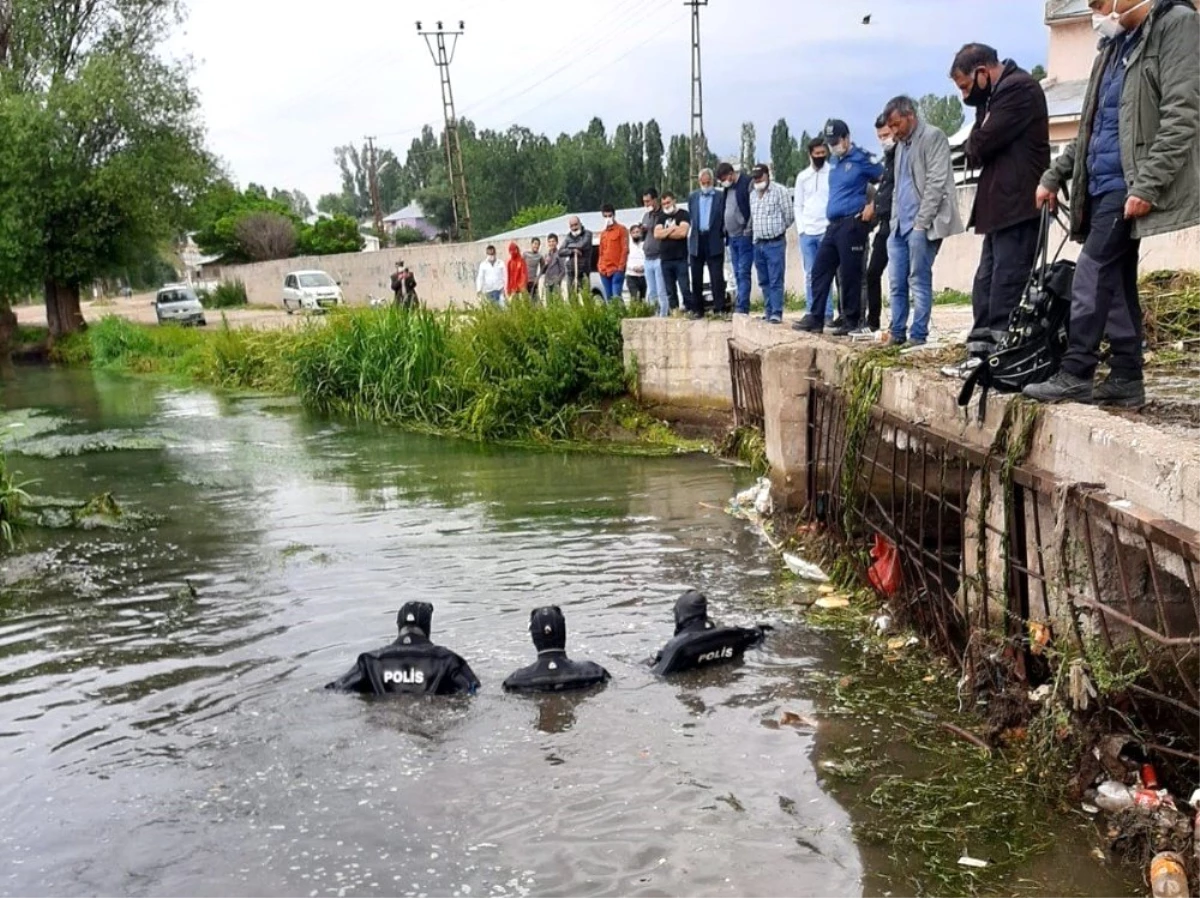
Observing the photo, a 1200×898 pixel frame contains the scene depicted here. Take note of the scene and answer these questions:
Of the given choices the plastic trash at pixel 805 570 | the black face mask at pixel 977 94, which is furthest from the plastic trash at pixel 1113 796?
the black face mask at pixel 977 94

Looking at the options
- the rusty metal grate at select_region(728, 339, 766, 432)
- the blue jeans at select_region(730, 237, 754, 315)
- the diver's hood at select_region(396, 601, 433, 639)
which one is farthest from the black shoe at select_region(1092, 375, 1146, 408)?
the blue jeans at select_region(730, 237, 754, 315)

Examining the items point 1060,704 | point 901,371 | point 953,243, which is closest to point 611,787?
point 1060,704

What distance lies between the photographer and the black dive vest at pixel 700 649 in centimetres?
679

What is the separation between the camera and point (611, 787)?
554 centimetres

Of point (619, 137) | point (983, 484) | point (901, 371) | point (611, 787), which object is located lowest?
point (611, 787)

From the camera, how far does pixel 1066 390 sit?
5.42 meters

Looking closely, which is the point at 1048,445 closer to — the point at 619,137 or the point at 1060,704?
the point at 1060,704

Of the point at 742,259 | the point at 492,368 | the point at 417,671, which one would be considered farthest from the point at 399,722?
the point at 492,368

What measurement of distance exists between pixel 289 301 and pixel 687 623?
1331 inches

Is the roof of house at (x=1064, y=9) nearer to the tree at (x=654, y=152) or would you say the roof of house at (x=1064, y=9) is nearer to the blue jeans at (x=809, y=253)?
the blue jeans at (x=809, y=253)

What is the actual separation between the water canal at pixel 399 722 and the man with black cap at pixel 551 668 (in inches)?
4.0

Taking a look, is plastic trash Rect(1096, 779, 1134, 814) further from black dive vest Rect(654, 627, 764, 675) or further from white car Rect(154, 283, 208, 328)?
white car Rect(154, 283, 208, 328)

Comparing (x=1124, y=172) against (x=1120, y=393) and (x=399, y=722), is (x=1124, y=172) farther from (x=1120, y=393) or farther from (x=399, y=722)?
(x=399, y=722)

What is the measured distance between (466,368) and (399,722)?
1105 cm
